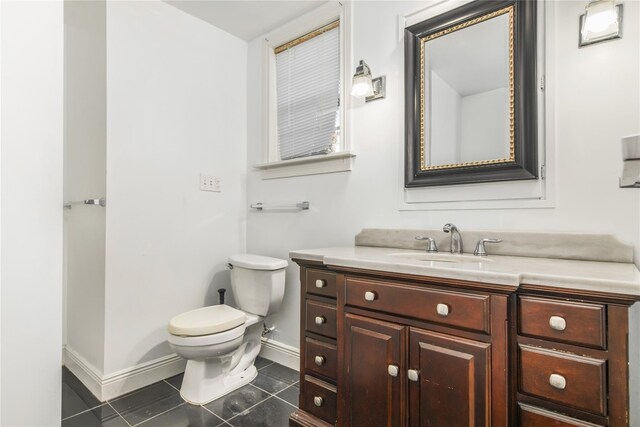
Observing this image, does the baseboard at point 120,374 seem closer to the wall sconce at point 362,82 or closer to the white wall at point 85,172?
the white wall at point 85,172

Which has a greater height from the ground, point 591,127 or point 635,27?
point 635,27

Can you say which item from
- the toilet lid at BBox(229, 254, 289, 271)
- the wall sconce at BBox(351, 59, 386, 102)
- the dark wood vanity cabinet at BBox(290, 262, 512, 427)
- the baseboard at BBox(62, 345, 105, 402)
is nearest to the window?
the wall sconce at BBox(351, 59, 386, 102)

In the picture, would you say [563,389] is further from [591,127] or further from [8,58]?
[8,58]

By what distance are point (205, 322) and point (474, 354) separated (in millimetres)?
1355

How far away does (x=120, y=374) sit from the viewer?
1915 millimetres

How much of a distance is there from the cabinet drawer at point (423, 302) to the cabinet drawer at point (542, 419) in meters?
0.24

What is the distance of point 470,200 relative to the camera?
158 centimetres

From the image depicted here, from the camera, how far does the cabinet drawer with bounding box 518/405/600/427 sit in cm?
90

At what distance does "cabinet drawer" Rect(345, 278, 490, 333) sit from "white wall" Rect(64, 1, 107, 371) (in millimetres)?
1540

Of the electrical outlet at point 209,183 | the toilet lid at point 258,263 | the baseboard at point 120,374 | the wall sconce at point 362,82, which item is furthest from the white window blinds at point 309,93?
the baseboard at point 120,374

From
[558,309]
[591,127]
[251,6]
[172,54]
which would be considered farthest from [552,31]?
[172,54]

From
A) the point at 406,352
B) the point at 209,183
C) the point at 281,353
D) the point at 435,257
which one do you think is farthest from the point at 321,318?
the point at 209,183

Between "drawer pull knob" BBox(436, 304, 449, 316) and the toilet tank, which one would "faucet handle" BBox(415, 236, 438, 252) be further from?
the toilet tank

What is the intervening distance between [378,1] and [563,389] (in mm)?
2013
